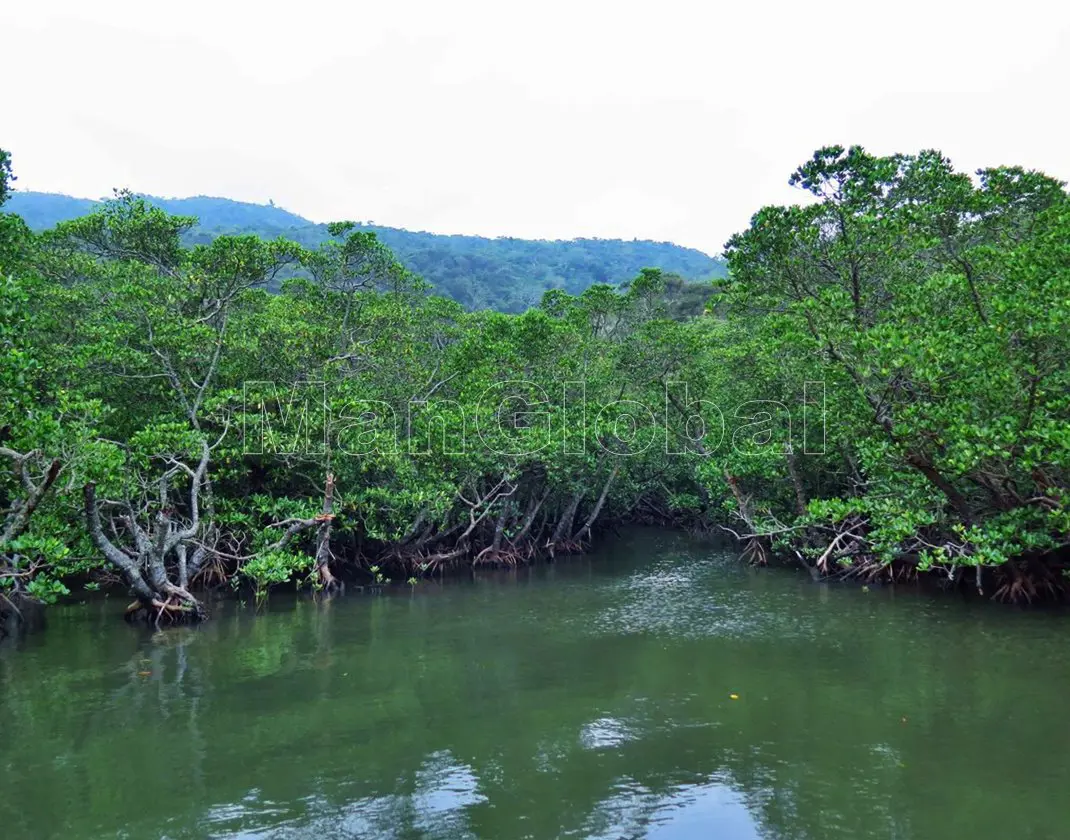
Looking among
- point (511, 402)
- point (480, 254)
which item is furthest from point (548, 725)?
point (480, 254)

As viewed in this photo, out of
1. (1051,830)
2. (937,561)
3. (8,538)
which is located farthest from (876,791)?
(8,538)

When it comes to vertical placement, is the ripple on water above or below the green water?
below

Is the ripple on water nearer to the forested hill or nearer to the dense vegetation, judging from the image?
the dense vegetation

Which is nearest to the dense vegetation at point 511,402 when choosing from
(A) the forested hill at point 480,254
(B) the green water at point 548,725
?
(B) the green water at point 548,725

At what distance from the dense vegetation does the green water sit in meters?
1.64

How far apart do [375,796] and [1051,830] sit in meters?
4.99

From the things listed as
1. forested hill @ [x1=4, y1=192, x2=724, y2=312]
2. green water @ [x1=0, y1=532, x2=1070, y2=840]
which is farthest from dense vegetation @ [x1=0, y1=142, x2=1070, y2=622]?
forested hill @ [x1=4, y1=192, x2=724, y2=312]

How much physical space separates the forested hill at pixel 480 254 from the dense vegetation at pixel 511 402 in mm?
39854

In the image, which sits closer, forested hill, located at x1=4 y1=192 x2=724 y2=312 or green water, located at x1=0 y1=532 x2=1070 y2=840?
green water, located at x1=0 y1=532 x2=1070 y2=840

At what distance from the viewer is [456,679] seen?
8891mm

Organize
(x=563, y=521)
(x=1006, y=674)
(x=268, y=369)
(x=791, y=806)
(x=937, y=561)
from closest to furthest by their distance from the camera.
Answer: (x=791, y=806)
(x=1006, y=674)
(x=937, y=561)
(x=268, y=369)
(x=563, y=521)

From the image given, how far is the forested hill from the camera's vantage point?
6544cm

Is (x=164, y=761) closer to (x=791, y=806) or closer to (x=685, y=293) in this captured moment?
(x=791, y=806)

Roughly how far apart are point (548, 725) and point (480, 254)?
76306 millimetres
